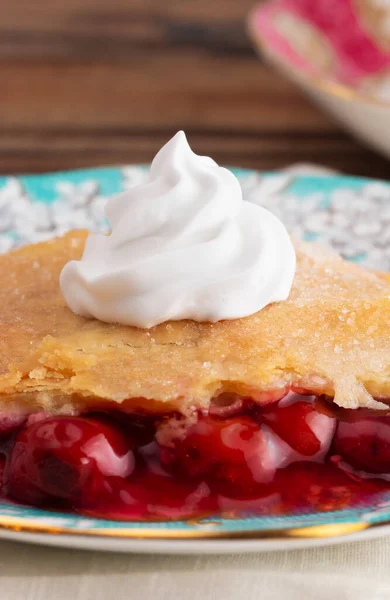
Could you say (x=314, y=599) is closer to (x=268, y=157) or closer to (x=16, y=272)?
(x=16, y=272)

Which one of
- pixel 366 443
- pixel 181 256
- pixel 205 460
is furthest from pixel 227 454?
pixel 181 256

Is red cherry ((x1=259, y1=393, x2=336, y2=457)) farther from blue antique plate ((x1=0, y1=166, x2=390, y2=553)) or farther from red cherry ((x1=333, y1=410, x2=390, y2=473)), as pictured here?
blue antique plate ((x1=0, y1=166, x2=390, y2=553))

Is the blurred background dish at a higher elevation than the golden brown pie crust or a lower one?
lower

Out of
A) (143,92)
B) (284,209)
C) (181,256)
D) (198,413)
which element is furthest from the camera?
(143,92)

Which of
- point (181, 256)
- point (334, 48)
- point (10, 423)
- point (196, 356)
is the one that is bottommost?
point (334, 48)

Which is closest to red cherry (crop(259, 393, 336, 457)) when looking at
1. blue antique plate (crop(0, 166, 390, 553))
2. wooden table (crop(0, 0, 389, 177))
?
blue antique plate (crop(0, 166, 390, 553))

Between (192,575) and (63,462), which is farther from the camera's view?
(63,462)

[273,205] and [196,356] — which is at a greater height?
[196,356]

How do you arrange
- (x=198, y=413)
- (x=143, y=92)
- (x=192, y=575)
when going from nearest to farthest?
(x=192, y=575) → (x=198, y=413) → (x=143, y=92)

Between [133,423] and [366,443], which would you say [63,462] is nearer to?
[133,423]
